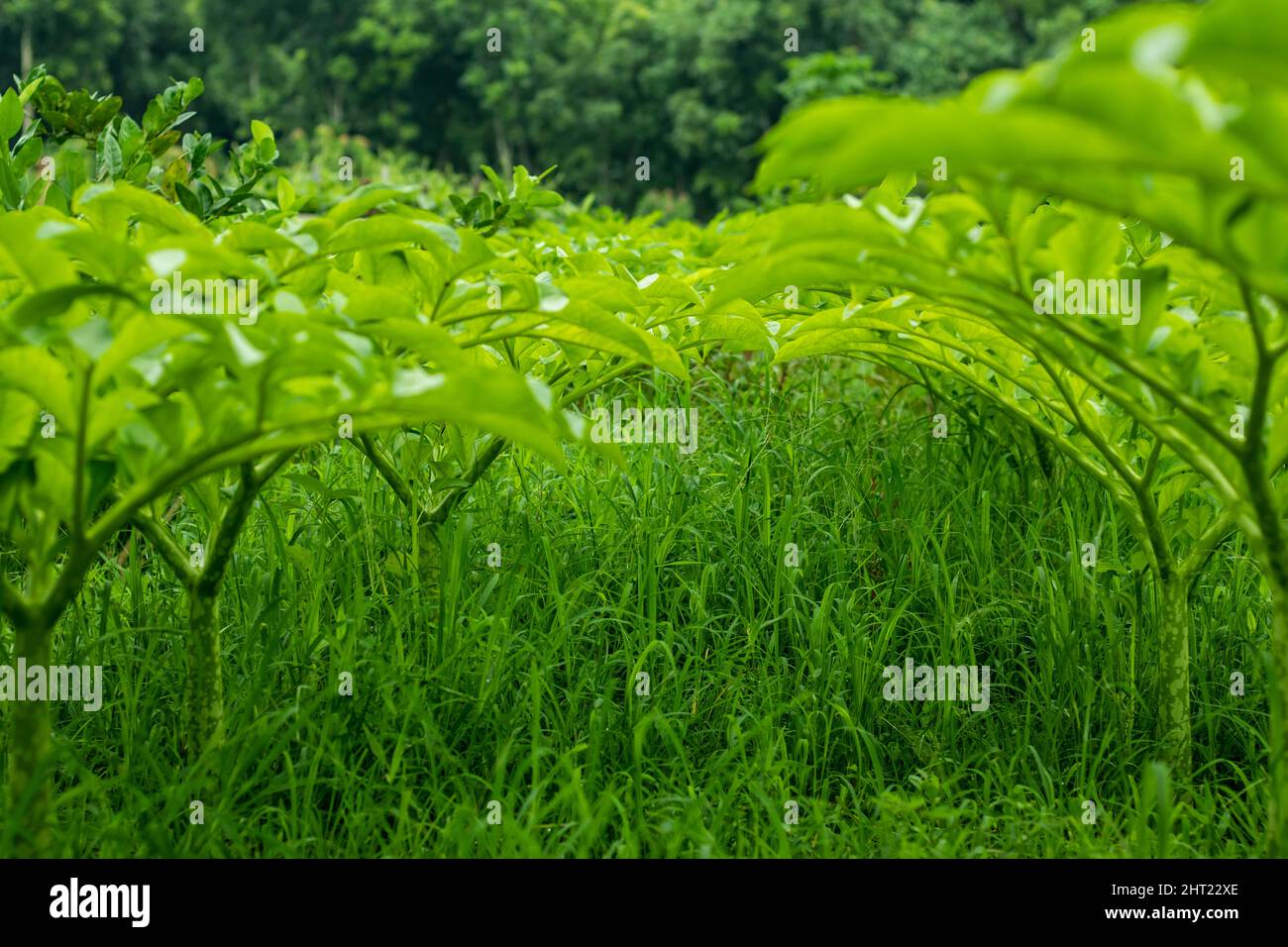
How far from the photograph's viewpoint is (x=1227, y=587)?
2.88m

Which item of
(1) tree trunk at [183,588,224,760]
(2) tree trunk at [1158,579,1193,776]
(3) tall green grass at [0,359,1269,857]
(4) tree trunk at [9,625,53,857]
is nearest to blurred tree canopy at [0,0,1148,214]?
(3) tall green grass at [0,359,1269,857]

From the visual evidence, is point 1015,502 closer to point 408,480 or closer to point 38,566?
point 408,480

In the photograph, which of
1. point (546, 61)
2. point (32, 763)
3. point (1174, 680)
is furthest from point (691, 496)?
point (546, 61)

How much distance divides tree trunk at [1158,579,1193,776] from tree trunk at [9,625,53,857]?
2141 millimetres

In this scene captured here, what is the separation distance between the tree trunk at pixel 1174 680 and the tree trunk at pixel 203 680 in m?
1.97

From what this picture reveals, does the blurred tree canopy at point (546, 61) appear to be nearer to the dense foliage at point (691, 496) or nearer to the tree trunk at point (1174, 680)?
the dense foliage at point (691, 496)

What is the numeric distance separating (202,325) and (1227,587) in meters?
2.71

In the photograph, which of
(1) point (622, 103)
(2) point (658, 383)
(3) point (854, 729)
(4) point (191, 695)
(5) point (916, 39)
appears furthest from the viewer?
(1) point (622, 103)

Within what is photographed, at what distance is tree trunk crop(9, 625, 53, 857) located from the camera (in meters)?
1.64

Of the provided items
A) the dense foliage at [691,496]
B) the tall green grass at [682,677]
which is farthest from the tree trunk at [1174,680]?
the tall green grass at [682,677]

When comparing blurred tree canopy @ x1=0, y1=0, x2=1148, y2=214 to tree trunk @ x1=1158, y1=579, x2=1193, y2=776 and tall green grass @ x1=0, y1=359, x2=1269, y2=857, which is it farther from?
tree trunk @ x1=1158, y1=579, x2=1193, y2=776

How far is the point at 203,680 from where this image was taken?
2.07 metres

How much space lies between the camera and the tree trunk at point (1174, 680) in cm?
221
